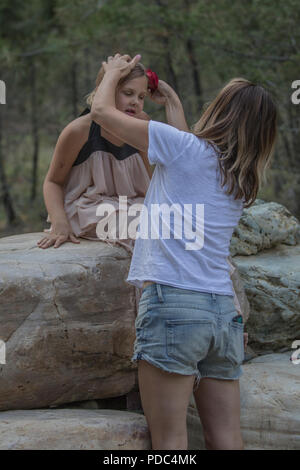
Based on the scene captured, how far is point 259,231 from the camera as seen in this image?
4332mm

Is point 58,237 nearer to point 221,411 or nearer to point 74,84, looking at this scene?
point 221,411

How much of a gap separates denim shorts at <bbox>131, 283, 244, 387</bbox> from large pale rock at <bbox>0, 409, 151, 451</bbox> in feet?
2.00

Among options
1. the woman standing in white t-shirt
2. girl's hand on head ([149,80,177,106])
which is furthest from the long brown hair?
girl's hand on head ([149,80,177,106])

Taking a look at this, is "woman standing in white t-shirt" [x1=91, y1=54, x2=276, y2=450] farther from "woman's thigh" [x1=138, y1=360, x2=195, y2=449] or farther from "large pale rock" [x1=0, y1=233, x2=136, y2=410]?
"large pale rock" [x1=0, y1=233, x2=136, y2=410]

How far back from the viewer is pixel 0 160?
36.6ft

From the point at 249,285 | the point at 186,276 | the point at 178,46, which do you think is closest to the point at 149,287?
the point at 186,276

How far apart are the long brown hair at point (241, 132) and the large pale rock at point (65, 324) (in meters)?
1.08

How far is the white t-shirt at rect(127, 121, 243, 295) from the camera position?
2273 millimetres

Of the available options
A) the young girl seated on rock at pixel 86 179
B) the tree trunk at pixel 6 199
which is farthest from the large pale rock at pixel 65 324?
the tree trunk at pixel 6 199

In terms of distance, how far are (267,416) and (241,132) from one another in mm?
1578

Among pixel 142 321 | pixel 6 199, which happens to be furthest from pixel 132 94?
pixel 6 199

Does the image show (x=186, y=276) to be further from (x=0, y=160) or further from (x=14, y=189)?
(x=14, y=189)

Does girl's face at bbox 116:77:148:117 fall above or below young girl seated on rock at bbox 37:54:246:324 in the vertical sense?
above

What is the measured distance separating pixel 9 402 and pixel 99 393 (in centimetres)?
51
